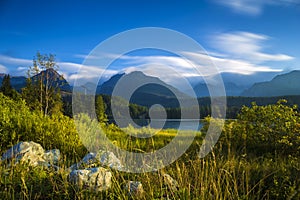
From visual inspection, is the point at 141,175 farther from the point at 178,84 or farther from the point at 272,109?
the point at 272,109

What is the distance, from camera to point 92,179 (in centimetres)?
425

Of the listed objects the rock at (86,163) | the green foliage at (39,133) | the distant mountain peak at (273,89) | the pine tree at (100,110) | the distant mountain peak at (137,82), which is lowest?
the rock at (86,163)

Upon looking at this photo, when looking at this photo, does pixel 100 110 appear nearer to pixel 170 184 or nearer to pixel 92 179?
pixel 92 179

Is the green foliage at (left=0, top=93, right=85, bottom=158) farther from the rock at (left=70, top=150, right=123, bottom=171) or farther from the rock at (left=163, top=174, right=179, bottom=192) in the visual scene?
the rock at (left=163, top=174, right=179, bottom=192)

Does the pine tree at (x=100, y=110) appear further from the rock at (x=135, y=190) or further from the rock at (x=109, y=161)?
the rock at (x=135, y=190)

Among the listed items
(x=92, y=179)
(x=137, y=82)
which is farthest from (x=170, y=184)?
(x=137, y=82)

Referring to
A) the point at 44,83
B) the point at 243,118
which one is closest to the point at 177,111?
the point at 243,118

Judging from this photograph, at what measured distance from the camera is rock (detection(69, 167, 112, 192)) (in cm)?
420

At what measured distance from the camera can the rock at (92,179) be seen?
4195 millimetres

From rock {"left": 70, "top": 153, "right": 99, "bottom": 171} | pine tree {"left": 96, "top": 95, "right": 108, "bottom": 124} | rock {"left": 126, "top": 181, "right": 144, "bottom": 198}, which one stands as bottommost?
rock {"left": 126, "top": 181, "right": 144, "bottom": 198}

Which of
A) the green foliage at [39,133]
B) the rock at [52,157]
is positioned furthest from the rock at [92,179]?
the green foliage at [39,133]

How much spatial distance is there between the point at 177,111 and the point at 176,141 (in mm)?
1473

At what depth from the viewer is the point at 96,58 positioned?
5.65 meters

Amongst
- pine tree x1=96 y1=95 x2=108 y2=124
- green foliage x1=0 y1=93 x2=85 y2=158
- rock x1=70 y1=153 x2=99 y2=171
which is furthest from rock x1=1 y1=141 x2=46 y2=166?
pine tree x1=96 y1=95 x2=108 y2=124
